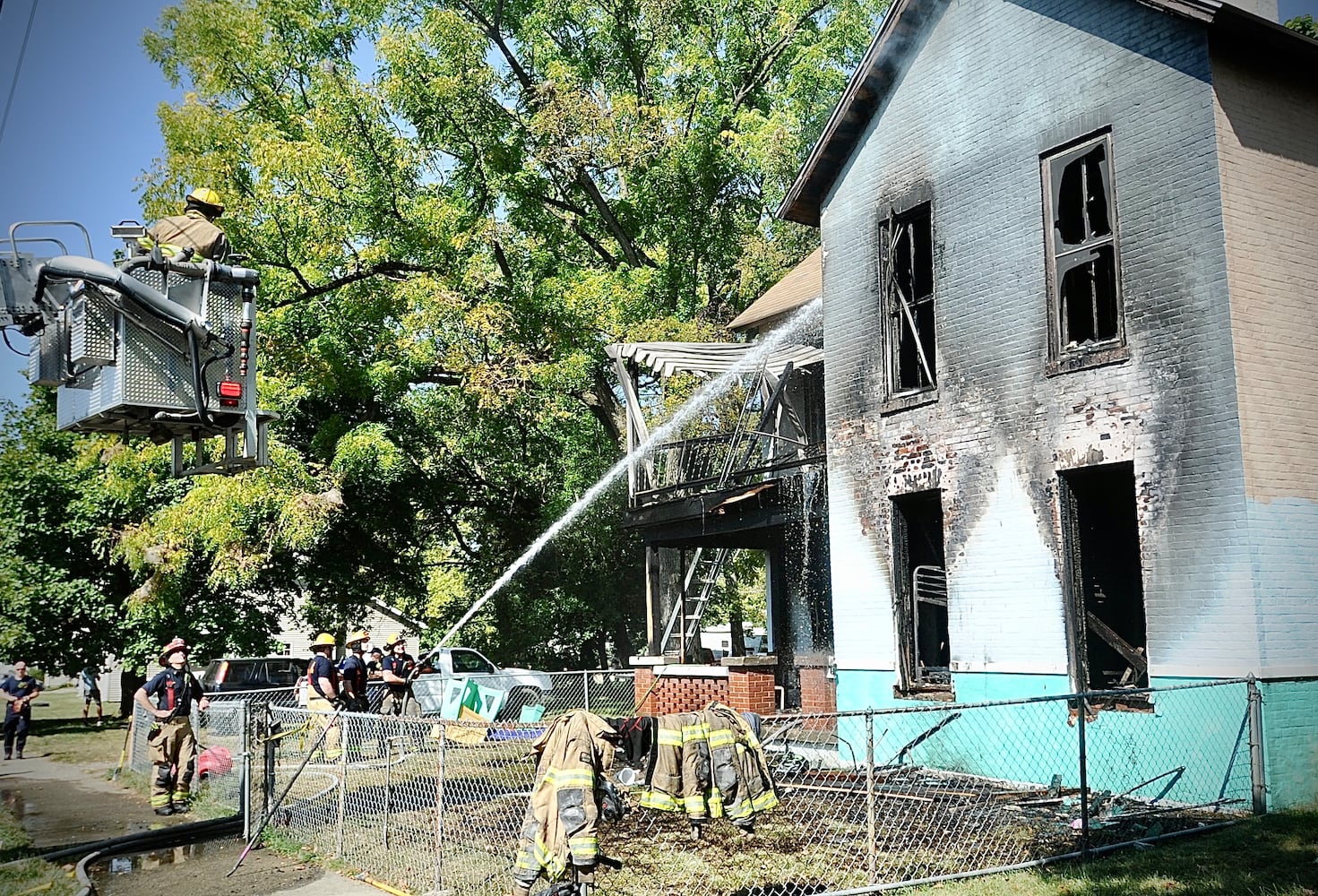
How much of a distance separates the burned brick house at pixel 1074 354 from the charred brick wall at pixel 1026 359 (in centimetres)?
3

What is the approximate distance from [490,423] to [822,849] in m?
19.7

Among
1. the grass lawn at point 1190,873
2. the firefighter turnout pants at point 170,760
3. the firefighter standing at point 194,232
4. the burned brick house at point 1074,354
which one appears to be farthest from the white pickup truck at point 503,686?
the grass lawn at point 1190,873

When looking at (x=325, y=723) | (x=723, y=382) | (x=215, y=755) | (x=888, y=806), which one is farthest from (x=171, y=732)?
(x=723, y=382)

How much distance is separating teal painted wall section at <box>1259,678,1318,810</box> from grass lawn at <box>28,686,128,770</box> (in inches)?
644

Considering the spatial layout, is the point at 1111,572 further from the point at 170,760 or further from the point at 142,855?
the point at 170,760

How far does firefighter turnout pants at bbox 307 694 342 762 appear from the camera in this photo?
12750mm

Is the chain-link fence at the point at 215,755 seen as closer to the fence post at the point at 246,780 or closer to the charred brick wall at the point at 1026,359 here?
the fence post at the point at 246,780

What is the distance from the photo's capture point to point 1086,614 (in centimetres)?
1184

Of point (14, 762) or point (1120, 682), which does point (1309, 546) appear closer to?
point (1120, 682)

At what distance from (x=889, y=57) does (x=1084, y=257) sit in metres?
4.19

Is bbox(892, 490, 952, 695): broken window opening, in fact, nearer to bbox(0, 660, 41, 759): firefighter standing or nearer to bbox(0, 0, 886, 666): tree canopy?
bbox(0, 0, 886, 666): tree canopy

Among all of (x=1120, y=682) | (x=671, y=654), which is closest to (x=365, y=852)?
(x=1120, y=682)

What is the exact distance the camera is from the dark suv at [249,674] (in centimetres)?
2197

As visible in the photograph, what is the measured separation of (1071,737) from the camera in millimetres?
11492
